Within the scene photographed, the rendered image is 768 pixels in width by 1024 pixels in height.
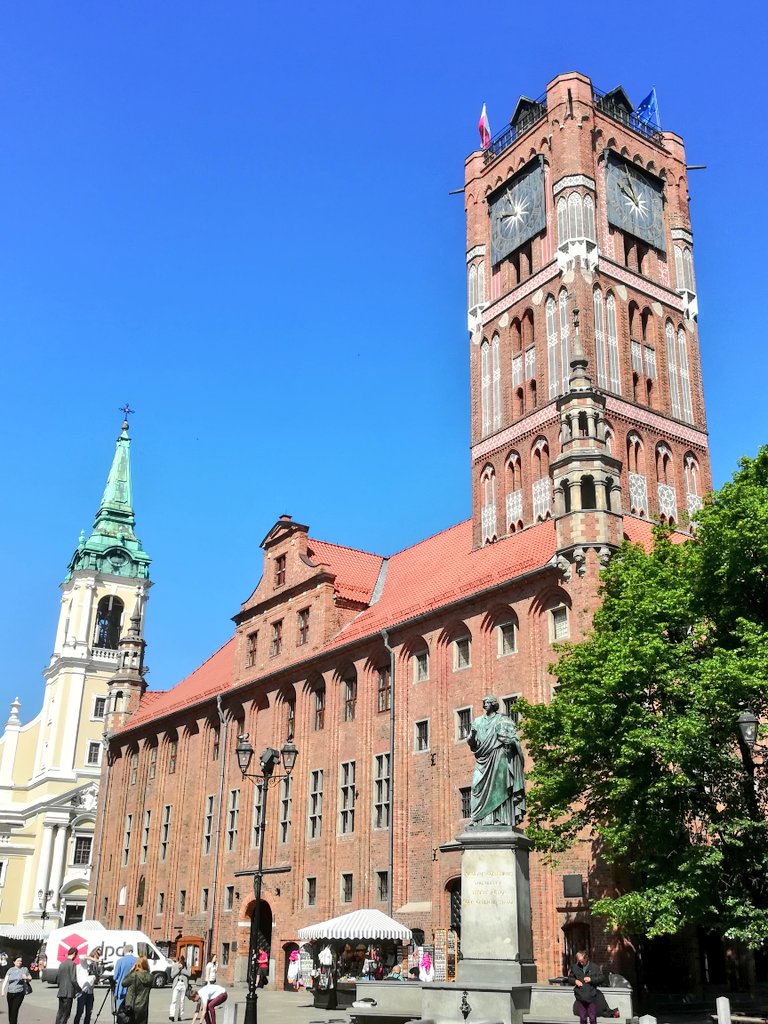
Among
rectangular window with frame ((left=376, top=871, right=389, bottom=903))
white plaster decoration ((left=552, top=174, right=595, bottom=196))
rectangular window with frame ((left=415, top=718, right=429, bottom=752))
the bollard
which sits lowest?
the bollard

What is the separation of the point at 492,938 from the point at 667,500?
27925 millimetres

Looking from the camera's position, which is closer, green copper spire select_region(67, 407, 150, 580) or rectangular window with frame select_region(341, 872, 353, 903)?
rectangular window with frame select_region(341, 872, 353, 903)

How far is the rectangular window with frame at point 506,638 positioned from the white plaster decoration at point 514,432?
31.3ft

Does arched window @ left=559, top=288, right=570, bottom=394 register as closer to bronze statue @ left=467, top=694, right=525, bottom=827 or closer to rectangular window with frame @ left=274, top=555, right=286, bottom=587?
rectangular window with frame @ left=274, top=555, right=286, bottom=587

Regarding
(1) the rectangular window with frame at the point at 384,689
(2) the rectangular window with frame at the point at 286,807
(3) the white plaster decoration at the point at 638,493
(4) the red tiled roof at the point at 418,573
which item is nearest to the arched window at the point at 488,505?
(4) the red tiled roof at the point at 418,573

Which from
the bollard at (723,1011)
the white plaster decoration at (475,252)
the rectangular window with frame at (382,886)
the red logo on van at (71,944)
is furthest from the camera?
the white plaster decoration at (475,252)

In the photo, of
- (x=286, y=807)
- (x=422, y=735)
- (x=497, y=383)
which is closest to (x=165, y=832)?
(x=286, y=807)

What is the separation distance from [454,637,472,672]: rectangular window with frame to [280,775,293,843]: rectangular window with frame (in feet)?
35.7

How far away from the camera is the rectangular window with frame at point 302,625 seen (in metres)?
48.1

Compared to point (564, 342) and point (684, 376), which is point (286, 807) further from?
point (684, 376)

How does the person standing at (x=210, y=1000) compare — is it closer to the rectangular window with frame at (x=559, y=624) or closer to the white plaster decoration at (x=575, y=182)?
the rectangular window with frame at (x=559, y=624)

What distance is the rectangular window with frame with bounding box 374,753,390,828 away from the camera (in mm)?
39688

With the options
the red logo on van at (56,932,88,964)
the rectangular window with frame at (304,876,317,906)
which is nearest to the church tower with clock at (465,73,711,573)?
the rectangular window with frame at (304,876,317,906)

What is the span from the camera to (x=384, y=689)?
4197cm
